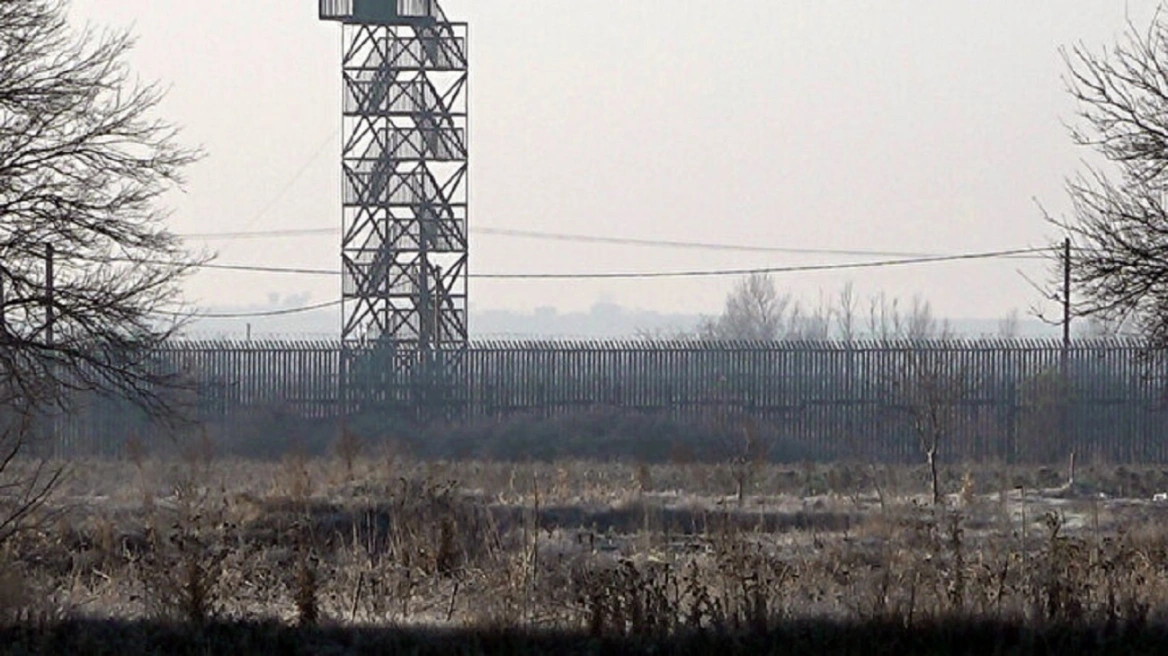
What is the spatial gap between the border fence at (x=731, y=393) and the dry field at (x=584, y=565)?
1585cm

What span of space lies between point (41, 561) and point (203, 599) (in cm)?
400

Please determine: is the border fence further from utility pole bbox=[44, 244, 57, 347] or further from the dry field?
utility pole bbox=[44, 244, 57, 347]

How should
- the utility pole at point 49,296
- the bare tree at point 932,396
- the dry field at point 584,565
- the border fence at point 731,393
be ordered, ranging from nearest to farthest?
the dry field at point 584,565 → the utility pole at point 49,296 → the bare tree at point 932,396 → the border fence at point 731,393

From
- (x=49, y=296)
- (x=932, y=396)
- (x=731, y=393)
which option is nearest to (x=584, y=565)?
(x=49, y=296)

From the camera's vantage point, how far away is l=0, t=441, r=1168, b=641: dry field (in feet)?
39.9

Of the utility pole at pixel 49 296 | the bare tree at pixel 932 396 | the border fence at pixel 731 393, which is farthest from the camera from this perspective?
the border fence at pixel 731 393

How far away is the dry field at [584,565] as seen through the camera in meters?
12.2

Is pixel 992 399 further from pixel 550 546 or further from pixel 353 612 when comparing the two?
pixel 353 612

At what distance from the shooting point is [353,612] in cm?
1262

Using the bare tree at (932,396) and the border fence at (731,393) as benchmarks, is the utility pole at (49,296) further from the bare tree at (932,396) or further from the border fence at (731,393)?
the border fence at (731,393)

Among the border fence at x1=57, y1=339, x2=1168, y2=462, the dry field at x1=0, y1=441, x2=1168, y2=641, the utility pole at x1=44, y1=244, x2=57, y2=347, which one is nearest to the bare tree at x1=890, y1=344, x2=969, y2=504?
the dry field at x1=0, y1=441, x2=1168, y2=641

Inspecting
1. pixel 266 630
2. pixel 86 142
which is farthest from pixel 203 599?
pixel 86 142

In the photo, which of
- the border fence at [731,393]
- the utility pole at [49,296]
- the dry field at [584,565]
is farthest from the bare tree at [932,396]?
the utility pole at [49,296]

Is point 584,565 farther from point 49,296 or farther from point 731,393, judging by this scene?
A: point 731,393
